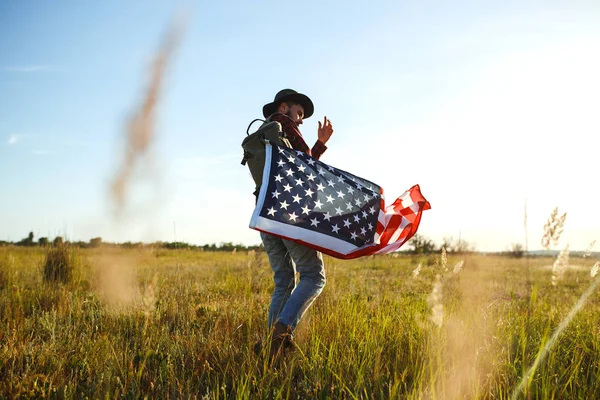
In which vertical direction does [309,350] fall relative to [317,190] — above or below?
below

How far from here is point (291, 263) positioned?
4.02 m

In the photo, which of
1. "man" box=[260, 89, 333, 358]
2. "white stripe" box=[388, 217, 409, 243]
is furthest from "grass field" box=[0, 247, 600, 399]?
"white stripe" box=[388, 217, 409, 243]

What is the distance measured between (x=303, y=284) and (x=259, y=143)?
1.22 meters

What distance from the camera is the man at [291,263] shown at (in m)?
3.41

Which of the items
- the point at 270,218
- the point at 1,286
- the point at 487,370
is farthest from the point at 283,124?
the point at 1,286

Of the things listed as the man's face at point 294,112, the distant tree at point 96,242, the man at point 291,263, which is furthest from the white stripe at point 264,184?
the distant tree at point 96,242

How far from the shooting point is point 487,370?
3.13 meters

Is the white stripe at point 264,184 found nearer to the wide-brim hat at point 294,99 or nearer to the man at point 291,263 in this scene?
the man at point 291,263

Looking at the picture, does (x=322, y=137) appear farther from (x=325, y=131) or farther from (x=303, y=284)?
(x=303, y=284)

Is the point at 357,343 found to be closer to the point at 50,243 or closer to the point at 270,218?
the point at 270,218

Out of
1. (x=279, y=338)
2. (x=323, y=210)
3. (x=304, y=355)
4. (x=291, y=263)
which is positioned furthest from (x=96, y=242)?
(x=304, y=355)

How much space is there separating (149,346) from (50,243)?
5.92 m

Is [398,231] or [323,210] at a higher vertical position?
[323,210]

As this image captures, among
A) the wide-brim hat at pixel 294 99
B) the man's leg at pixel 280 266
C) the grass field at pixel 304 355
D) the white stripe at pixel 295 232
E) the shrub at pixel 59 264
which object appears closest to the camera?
the grass field at pixel 304 355
